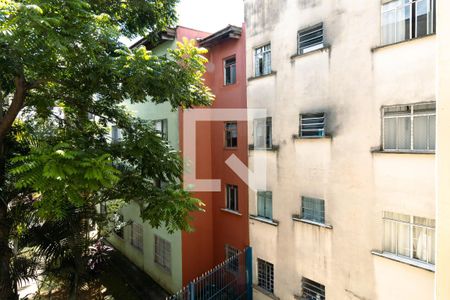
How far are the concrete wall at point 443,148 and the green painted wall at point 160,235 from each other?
9327mm

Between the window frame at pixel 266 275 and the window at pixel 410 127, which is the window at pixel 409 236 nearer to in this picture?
the window at pixel 410 127

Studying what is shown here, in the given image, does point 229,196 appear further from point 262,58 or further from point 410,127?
point 410,127

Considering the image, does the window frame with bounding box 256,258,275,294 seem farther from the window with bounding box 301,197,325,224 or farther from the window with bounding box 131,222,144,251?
Answer: the window with bounding box 131,222,144,251

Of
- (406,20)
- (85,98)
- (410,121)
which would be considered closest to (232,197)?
(85,98)

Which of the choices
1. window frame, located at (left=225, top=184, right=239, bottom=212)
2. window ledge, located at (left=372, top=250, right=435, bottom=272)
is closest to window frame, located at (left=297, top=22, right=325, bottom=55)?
window frame, located at (left=225, top=184, right=239, bottom=212)

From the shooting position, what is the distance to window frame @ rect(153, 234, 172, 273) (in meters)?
14.4

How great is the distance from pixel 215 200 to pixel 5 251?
26.1ft

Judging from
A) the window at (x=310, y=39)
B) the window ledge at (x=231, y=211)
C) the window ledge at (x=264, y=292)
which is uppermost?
the window at (x=310, y=39)

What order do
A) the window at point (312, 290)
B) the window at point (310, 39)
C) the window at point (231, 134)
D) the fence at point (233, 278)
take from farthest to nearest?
the window at point (231, 134) → the fence at point (233, 278) → the window at point (312, 290) → the window at point (310, 39)

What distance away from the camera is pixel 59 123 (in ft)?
30.6

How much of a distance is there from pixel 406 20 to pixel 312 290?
8.22 metres

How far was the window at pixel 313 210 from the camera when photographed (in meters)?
9.65

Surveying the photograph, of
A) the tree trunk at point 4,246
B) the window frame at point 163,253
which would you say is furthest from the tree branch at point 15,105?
the window frame at point 163,253

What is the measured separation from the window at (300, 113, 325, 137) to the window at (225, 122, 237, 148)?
3.38 meters
